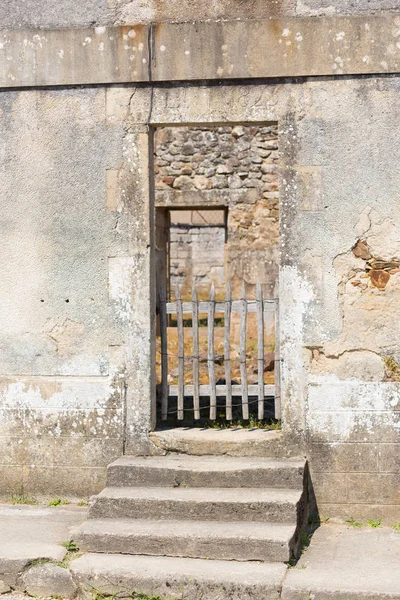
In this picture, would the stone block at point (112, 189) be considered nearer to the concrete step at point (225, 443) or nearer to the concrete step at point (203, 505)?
the concrete step at point (225, 443)

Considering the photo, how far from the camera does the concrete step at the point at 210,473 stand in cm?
586

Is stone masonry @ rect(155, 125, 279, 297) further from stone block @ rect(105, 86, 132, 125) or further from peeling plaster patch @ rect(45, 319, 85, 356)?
peeling plaster patch @ rect(45, 319, 85, 356)

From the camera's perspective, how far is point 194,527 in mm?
Answer: 5363

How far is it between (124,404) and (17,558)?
61.2 inches

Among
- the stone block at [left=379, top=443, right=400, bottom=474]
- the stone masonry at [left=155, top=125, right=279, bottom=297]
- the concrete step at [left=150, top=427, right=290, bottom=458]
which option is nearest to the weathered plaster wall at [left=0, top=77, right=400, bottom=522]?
the stone block at [left=379, top=443, right=400, bottom=474]

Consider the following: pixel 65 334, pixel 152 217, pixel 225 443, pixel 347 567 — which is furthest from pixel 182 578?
pixel 152 217

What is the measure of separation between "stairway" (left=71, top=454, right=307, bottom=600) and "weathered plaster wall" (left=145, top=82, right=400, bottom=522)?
1.35ft

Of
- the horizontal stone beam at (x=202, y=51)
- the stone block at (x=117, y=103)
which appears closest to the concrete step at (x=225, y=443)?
the stone block at (x=117, y=103)

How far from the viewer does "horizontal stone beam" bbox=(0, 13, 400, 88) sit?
6.04 m

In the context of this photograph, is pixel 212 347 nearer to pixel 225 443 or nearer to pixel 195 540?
pixel 225 443

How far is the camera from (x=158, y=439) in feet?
20.8

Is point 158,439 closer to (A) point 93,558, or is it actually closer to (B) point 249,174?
(A) point 93,558

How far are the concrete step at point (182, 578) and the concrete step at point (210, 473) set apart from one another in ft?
2.75

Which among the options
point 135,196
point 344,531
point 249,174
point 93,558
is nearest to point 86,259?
point 135,196
